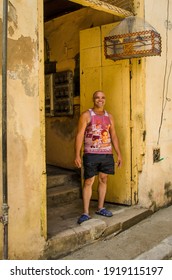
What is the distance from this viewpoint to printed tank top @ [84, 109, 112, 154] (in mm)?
4961

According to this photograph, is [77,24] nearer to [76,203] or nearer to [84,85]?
[84,85]

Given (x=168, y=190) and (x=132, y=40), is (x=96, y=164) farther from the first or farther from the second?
(x=168, y=190)

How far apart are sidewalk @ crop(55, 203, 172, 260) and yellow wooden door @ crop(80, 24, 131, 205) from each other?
0.66 metres

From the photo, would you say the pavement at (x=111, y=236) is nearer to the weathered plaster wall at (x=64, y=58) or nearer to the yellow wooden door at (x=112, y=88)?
the yellow wooden door at (x=112, y=88)

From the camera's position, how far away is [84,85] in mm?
6012

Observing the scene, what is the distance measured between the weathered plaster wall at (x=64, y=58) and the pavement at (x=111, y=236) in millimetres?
1597

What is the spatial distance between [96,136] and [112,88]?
114 cm

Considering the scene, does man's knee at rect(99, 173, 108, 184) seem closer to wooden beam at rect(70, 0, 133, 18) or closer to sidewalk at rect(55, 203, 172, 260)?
sidewalk at rect(55, 203, 172, 260)

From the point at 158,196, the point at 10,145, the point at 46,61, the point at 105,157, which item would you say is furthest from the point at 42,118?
the point at 46,61

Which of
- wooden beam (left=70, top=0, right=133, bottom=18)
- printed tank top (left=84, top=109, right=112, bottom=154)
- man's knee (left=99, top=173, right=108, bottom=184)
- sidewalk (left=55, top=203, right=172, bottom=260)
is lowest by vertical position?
sidewalk (left=55, top=203, right=172, bottom=260)

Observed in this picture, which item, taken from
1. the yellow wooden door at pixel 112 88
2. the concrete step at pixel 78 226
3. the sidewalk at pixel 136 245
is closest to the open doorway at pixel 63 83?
the yellow wooden door at pixel 112 88

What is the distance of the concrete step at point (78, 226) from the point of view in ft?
13.6

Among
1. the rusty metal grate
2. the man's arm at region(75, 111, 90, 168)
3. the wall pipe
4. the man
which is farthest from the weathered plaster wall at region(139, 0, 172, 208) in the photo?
the wall pipe
